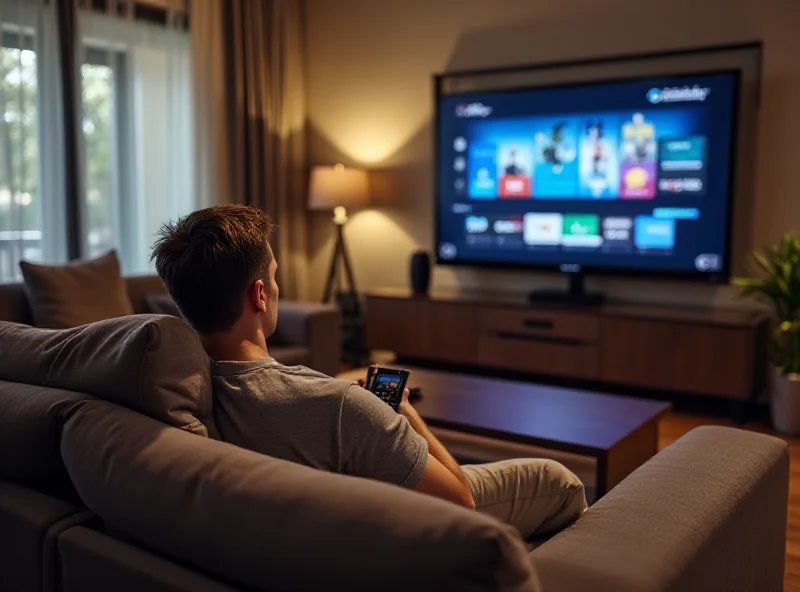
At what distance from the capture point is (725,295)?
436cm

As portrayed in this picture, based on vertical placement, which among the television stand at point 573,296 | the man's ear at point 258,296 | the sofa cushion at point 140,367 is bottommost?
the television stand at point 573,296

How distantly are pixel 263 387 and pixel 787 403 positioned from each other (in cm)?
324

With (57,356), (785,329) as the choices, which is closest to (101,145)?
(57,356)

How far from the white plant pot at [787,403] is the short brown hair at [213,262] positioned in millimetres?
3181

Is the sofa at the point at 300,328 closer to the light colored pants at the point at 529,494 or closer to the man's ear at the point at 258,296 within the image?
the light colored pants at the point at 529,494

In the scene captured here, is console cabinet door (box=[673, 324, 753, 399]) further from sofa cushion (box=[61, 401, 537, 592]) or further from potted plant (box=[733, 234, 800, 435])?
sofa cushion (box=[61, 401, 537, 592])

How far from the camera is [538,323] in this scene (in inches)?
179

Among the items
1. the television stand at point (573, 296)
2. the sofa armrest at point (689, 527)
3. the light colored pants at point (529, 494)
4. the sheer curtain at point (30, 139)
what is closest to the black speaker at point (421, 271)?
the television stand at point (573, 296)

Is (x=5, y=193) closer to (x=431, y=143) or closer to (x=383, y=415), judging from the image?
(x=431, y=143)

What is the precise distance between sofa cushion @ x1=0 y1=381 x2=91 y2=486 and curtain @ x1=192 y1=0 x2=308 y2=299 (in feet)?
13.3

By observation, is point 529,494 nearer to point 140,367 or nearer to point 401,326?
point 140,367

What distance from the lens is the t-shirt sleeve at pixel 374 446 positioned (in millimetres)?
1219

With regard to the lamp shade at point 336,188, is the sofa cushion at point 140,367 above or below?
below

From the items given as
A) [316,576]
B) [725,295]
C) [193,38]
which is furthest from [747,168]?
[316,576]
